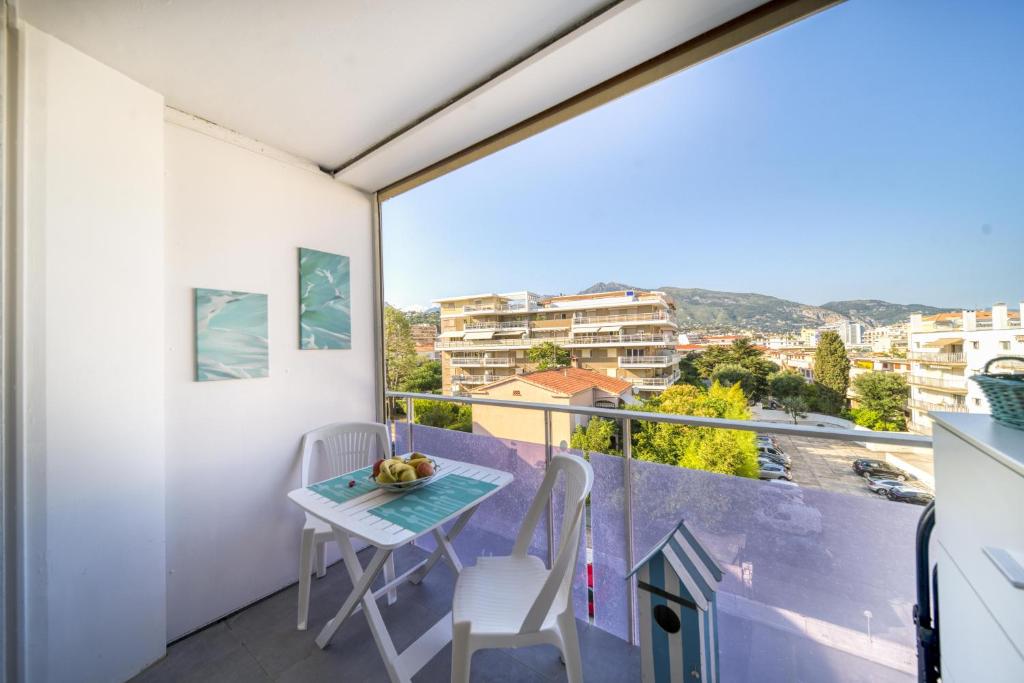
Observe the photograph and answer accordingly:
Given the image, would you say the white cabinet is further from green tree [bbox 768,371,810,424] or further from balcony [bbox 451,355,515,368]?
balcony [bbox 451,355,515,368]

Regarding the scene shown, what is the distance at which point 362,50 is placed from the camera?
1.67 metres

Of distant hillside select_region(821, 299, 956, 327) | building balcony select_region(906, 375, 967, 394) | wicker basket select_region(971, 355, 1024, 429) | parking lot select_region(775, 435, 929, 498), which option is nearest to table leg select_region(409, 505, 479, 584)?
parking lot select_region(775, 435, 929, 498)

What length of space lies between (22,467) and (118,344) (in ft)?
1.79

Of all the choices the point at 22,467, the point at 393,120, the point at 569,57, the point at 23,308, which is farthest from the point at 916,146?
the point at 22,467

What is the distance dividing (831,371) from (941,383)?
0.50 meters

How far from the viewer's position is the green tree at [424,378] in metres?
3.01

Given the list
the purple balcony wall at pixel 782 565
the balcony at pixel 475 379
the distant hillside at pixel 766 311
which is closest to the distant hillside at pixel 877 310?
the distant hillside at pixel 766 311

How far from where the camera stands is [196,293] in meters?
2.03

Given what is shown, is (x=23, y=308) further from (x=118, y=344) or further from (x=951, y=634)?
(x=951, y=634)

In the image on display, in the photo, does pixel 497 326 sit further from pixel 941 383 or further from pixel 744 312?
pixel 941 383

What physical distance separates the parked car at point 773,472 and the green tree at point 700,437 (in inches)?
1.0

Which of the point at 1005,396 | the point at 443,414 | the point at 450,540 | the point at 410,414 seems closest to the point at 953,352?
the point at 1005,396

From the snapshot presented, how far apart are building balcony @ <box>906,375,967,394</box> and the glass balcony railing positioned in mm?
232

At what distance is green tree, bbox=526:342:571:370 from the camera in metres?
2.97
